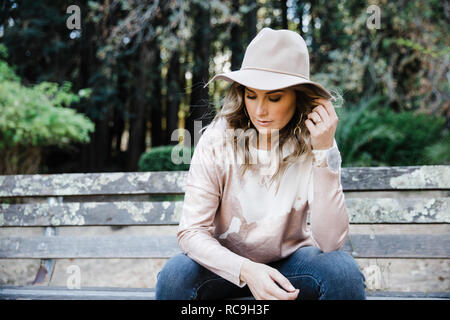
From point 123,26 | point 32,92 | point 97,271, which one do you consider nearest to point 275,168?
point 97,271

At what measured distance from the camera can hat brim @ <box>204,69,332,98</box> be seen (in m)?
1.69

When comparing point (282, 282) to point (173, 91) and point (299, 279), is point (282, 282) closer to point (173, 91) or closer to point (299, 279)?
point (299, 279)

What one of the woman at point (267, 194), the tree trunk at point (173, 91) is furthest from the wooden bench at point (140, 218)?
the tree trunk at point (173, 91)

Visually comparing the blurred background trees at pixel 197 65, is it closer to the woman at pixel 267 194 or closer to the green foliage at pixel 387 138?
the green foliage at pixel 387 138

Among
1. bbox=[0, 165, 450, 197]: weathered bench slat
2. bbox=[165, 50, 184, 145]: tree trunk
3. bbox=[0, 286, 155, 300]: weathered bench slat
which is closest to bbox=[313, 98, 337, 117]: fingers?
bbox=[0, 165, 450, 197]: weathered bench slat

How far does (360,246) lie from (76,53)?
33.3 ft

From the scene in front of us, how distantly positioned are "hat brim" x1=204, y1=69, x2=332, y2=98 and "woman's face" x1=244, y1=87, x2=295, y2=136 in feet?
0.20

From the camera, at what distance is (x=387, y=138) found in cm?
609

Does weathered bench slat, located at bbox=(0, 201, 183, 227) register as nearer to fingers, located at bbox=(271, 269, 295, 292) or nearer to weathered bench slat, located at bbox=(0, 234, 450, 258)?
weathered bench slat, located at bbox=(0, 234, 450, 258)

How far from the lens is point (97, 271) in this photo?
405 centimetres

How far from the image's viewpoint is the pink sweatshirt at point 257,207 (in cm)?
174

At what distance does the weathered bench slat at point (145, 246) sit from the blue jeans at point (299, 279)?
2.20 ft

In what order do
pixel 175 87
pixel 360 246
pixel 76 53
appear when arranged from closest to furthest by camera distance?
pixel 360 246, pixel 76 53, pixel 175 87
